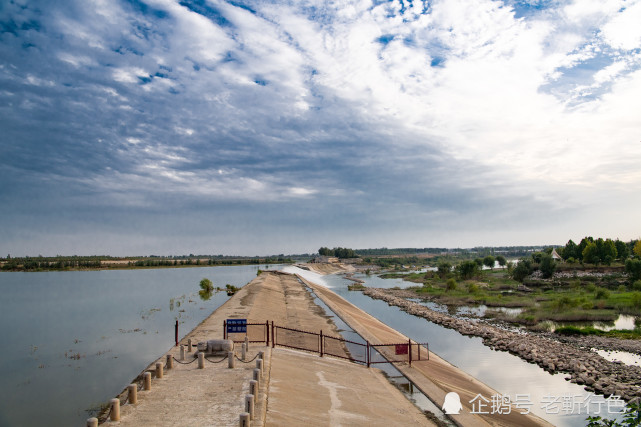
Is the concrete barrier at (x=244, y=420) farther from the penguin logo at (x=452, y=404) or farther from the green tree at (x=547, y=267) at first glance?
the green tree at (x=547, y=267)

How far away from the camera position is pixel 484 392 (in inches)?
766

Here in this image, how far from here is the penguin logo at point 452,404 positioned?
15650mm

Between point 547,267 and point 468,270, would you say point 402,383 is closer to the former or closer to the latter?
point 468,270

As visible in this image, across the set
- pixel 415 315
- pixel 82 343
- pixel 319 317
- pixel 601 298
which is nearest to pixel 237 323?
pixel 82 343

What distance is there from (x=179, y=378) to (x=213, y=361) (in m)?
2.22

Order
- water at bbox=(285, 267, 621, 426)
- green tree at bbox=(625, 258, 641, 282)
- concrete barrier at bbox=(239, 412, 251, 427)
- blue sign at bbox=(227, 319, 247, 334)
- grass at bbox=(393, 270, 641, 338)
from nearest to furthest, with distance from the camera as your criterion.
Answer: concrete barrier at bbox=(239, 412, 251, 427) → water at bbox=(285, 267, 621, 426) → blue sign at bbox=(227, 319, 247, 334) → grass at bbox=(393, 270, 641, 338) → green tree at bbox=(625, 258, 641, 282)

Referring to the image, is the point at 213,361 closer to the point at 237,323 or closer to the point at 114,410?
the point at 237,323

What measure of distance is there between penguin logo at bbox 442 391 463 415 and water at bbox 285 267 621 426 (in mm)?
2597

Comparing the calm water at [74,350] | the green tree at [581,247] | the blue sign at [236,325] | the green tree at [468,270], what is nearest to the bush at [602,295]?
the green tree at [468,270]

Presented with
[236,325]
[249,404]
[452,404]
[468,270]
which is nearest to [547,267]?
[468,270]

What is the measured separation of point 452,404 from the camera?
53.4 ft

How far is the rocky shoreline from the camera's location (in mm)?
20797

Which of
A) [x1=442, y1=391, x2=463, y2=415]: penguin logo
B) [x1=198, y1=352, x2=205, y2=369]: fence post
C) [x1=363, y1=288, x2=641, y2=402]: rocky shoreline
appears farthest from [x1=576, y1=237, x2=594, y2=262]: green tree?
[x1=198, y1=352, x2=205, y2=369]: fence post

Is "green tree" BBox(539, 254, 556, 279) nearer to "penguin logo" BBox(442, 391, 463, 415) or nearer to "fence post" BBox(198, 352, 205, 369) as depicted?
"penguin logo" BBox(442, 391, 463, 415)
